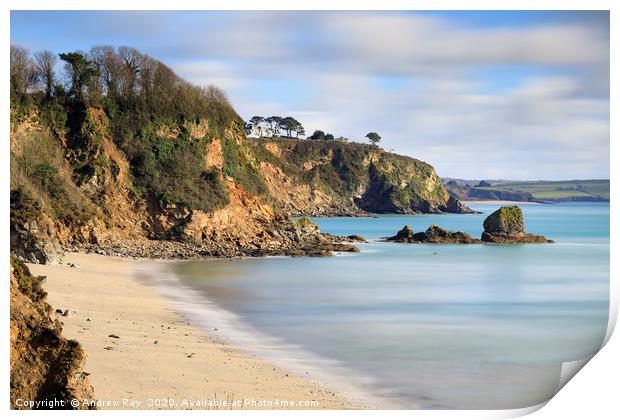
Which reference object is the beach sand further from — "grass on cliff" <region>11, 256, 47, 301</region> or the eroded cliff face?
the eroded cliff face

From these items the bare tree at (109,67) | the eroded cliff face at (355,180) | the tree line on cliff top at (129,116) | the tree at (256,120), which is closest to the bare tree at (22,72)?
the tree line on cliff top at (129,116)

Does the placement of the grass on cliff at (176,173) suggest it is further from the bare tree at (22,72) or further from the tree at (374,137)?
the tree at (374,137)

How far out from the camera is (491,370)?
731cm

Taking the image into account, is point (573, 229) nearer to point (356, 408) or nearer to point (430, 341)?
point (430, 341)

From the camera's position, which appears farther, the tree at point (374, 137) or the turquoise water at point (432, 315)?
the tree at point (374, 137)

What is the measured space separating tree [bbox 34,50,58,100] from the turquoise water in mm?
7710

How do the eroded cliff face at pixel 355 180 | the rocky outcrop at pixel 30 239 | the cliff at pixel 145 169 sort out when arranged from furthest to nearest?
the eroded cliff face at pixel 355 180, the cliff at pixel 145 169, the rocky outcrop at pixel 30 239

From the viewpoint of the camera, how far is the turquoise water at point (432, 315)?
695cm

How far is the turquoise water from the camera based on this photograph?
6945mm

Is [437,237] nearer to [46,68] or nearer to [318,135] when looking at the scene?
[46,68]

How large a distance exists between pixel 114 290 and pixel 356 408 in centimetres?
664

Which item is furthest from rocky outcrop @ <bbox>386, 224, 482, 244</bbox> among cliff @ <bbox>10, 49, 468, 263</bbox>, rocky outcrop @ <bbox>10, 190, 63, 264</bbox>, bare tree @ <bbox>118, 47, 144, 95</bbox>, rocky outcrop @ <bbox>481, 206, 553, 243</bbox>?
rocky outcrop @ <bbox>10, 190, 63, 264</bbox>

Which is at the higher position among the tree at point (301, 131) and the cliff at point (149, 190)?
the tree at point (301, 131)

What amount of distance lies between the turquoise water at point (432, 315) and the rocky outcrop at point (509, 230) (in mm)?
5773
